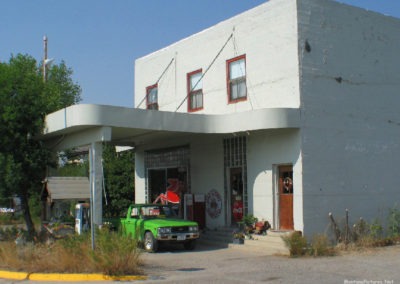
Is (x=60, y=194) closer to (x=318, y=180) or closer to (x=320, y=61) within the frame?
(x=318, y=180)

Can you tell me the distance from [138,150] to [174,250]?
26.3 ft

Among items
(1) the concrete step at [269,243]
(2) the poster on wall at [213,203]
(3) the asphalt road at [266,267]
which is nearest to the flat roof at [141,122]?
(2) the poster on wall at [213,203]

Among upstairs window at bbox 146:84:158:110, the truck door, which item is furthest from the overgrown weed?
upstairs window at bbox 146:84:158:110

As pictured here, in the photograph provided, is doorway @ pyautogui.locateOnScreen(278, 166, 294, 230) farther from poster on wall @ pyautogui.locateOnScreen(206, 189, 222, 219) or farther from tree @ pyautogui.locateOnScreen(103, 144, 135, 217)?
tree @ pyautogui.locateOnScreen(103, 144, 135, 217)

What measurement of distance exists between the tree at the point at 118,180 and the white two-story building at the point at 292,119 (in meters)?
5.84

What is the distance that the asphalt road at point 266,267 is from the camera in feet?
36.3

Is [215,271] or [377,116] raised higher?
[377,116]

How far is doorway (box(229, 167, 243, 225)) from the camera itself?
60.8 ft

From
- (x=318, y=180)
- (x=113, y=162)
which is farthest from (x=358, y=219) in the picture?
(x=113, y=162)

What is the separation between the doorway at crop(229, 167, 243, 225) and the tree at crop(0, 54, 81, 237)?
22.0ft

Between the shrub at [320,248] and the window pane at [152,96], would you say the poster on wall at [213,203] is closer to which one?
the shrub at [320,248]

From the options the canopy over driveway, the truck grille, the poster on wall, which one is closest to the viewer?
the canopy over driveway

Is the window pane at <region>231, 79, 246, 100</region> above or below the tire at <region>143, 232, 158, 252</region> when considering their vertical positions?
above

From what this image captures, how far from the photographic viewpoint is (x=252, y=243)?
16.4m
